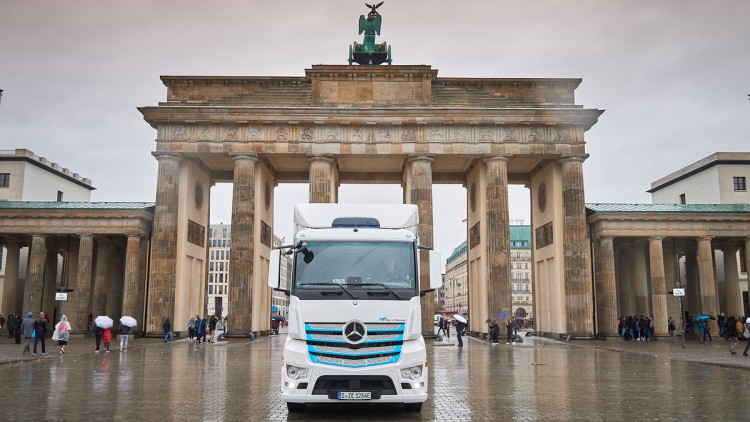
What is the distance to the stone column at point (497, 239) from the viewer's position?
41269mm

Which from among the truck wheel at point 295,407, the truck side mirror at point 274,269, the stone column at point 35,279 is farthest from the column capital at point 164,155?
the truck wheel at point 295,407

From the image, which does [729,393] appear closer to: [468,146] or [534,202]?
[468,146]

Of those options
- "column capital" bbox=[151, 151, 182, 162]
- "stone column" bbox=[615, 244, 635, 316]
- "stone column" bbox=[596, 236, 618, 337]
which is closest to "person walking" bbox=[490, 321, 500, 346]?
"stone column" bbox=[596, 236, 618, 337]

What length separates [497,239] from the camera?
42.1 m

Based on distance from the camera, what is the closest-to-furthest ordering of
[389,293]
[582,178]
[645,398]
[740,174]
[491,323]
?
[389,293], [645,398], [491,323], [582,178], [740,174]

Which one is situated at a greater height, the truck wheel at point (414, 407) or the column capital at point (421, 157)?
the column capital at point (421, 157)

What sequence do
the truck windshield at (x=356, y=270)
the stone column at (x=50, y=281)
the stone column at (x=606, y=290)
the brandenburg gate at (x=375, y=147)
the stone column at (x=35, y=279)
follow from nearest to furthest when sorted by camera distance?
the truck windshield at (x=356, y=270), the brandenburg gate at (x=375, y=147), the stone column at (x=35, y=279), the stone column at (x=606, y=290), the stone column at (x=50, y=281)

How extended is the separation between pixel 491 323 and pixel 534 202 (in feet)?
46.3

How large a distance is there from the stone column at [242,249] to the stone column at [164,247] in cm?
402

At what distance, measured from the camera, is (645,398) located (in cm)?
1438

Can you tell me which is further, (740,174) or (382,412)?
(740,174)

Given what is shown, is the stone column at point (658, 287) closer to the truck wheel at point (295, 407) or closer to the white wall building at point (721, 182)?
the white wall building at point (721, 182)

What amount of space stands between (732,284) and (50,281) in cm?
5391

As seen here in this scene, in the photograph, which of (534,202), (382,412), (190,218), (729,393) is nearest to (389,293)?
(382,412)
